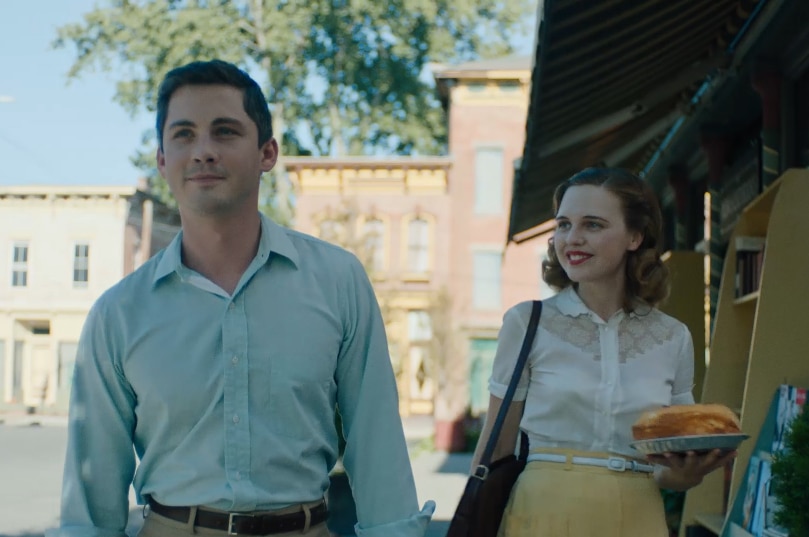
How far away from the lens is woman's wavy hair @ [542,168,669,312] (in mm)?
3746

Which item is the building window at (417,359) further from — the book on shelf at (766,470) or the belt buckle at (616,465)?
the belt buckle at (616,465)

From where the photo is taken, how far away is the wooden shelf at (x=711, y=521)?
6.28m

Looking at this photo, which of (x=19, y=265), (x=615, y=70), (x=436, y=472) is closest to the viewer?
(x=615, y=70)

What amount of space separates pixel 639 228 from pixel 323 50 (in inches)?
1600

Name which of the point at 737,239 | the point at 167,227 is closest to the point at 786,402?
the point at 737,239

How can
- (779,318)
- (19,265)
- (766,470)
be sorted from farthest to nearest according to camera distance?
(19,265) → (779,318) → (766,470)

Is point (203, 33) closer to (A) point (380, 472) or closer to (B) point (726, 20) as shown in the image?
(B) point (726, 20)

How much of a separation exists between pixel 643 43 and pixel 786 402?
3010 mm

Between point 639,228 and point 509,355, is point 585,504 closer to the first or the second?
point 509,355

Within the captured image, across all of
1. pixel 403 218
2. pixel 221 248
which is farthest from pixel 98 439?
pixel 403 218

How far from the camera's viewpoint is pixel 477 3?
43625mm

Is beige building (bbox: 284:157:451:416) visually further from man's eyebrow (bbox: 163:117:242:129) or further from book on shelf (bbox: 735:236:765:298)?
man's eyebrow (bbox: 163:117:242:129)

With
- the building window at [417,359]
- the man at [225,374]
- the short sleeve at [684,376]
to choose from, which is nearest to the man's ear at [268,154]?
the man at [225,374]

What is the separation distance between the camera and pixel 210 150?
2.71 m
